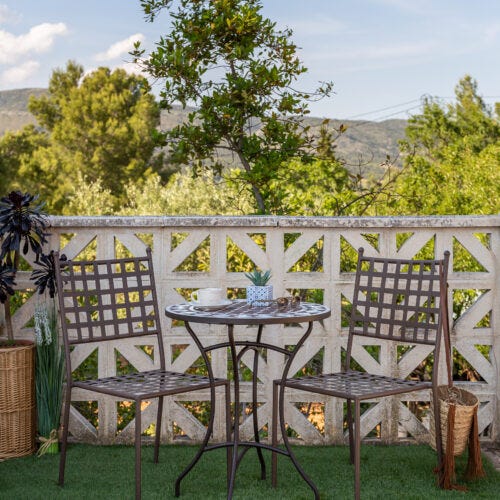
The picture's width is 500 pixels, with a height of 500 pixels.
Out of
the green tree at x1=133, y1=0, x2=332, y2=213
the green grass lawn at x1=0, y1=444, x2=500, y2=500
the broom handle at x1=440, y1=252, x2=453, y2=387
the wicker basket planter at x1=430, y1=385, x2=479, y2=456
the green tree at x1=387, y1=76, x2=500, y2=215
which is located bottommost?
the green grass lawn at x1=0, y1=444, x2=500, y2=500

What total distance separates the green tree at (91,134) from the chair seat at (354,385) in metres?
18.0

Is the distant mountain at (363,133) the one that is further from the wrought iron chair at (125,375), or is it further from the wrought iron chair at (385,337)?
the wrought iron chair at (125,375)

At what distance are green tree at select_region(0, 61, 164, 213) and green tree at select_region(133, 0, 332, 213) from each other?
52.1 ft

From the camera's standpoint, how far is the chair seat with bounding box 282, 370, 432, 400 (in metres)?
3.19

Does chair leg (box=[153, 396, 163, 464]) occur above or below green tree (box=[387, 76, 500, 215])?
below

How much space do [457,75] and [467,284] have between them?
21430 millimetres

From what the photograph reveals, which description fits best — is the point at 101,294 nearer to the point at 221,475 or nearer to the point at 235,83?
the point at 221,475

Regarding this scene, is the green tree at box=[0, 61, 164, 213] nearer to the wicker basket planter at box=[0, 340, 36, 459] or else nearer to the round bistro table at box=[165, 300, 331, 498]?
the wicker basket planter at box=[0, 340, 36, 459]

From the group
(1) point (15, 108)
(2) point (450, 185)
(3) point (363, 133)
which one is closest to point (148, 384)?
(2) point (450, 185)

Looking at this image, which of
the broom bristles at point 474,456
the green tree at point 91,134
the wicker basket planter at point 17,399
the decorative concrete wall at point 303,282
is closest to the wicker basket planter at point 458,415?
the broom bristles at point 474,456

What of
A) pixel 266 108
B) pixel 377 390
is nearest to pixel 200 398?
pixel 377 390

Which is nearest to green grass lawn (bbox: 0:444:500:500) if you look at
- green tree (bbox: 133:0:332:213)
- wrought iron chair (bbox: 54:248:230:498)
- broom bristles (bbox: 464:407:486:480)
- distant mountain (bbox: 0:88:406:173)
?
broom bristles (bbox: 464:407:486:480)

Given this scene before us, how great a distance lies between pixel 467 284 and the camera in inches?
160

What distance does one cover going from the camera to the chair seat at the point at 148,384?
319 centimetres
